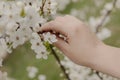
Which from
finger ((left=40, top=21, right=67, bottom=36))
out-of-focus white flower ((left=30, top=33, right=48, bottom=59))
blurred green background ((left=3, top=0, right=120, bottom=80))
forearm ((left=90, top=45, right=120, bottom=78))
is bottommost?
blurred green background ((left=3, top=0, right=120, bottom=80))

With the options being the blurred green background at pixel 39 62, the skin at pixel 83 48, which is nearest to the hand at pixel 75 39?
the skin at pixel 83 48

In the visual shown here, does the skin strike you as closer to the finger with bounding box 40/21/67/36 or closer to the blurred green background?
the finger with bounding box 40/21/67/36

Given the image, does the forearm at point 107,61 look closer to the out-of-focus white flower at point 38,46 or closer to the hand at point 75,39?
the hand at point 75,39

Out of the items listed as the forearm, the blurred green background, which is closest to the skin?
the forearm

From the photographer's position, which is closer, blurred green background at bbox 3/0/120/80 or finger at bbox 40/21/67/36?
finger at bbox 40/21/67/36

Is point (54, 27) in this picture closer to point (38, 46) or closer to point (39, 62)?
point (38, 46)

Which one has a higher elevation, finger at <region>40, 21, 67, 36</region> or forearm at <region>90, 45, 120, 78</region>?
finger at <region>40, 21, 67, 36</region>

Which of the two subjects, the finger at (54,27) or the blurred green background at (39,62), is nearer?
the finger at (54,27)

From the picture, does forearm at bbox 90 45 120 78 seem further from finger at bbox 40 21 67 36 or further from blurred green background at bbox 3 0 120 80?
blurred green background at bbox 3 0 120 80
